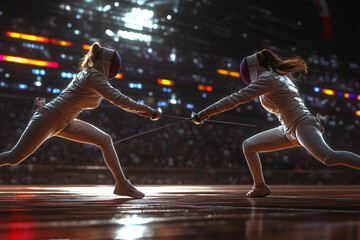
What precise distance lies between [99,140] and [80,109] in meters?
0.21

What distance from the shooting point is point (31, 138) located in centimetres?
198

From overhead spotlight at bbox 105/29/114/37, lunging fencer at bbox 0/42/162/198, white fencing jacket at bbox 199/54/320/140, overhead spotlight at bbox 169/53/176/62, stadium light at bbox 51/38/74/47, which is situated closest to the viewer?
lunging fencer at bbox 0/42/162/198

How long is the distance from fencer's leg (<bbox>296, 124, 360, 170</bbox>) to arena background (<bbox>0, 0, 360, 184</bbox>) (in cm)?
575

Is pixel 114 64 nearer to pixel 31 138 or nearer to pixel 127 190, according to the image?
pixel 31 138

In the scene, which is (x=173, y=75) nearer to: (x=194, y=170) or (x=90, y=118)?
(x=90, y=118)

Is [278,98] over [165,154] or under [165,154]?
over

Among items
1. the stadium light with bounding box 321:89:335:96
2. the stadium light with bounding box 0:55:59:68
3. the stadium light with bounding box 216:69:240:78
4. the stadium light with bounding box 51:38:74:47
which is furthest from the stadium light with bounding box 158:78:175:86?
the stadium light with bounding box 321:89:335:96

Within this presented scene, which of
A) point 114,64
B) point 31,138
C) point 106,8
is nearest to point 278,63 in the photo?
point 114,64

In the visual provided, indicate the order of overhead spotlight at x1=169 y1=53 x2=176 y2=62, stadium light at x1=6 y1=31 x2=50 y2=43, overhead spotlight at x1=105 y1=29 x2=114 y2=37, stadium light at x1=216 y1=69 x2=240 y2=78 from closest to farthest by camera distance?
stadium light at x1=6 y1=31 x2=50 y2=43
overhead spotlight at x1=105 y1=29 x2=114 y2=37
overhead spotlight at x1=169 y1=53 x2=176 y2=62
stadium light at x1=216 y1=69 x2=240 y2=78

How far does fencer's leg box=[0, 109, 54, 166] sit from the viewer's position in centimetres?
197

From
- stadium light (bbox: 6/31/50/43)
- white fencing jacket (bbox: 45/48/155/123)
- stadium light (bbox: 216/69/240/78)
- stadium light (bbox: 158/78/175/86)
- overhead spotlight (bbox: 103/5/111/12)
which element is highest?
overhead spotlight (bbox: 103/5/111/12)

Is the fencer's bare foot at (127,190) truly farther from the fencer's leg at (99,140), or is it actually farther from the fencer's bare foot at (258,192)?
the fencer's bare foot at (258,192)

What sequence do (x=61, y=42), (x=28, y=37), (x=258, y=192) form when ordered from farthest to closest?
1. (x=61, y=42)
2. (x=28, y=37)
3. (x=258, y=192)

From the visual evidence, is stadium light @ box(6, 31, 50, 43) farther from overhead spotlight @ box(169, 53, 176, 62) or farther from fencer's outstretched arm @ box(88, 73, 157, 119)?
fencer's outstretched arm @ box(88, 73, 157, 119)
